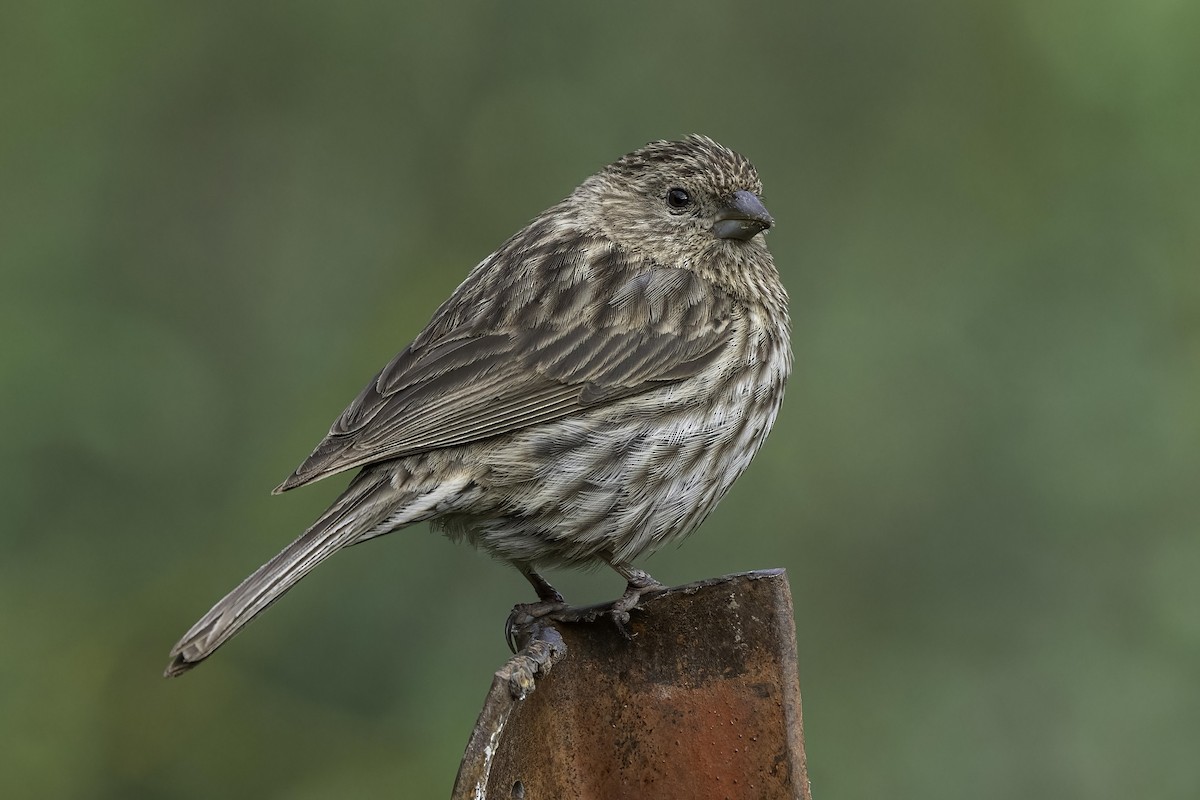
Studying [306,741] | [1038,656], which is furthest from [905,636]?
[306,741]

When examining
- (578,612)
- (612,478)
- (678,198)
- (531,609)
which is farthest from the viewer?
(678,198)

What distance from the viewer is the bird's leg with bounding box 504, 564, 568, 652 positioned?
4191mm

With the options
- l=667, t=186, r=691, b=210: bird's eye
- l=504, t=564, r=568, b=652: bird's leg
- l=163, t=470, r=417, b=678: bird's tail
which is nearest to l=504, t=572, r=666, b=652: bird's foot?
l=504, t=564, r=568, b=652: bird's leg

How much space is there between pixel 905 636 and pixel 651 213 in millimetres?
2273

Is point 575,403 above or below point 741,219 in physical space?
below

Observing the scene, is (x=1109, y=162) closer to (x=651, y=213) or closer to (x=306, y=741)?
(x=651, y=213)

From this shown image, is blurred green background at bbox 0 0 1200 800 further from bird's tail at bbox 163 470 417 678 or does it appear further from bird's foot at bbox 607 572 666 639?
bird's foot at bbox 607 572 666 639

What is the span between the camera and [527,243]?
5.34 meters

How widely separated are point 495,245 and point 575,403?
2.26 meters

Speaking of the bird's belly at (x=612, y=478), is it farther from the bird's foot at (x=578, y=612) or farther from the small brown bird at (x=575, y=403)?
the bird's foot at (x=578, y=612)

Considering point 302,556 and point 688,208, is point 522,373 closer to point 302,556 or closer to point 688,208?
point 302,556

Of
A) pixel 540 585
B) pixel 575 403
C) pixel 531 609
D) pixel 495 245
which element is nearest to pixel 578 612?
pixel 531 609

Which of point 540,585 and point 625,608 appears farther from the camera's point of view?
point 540,585

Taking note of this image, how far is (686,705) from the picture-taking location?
11.4 ft
